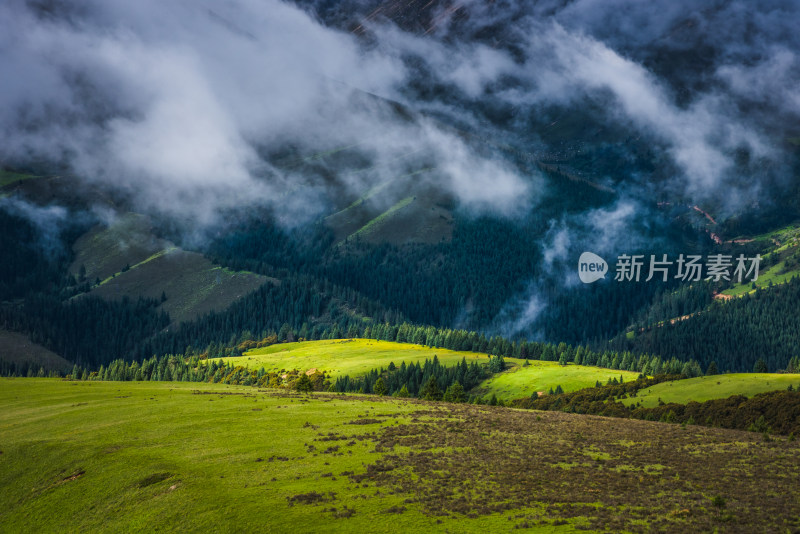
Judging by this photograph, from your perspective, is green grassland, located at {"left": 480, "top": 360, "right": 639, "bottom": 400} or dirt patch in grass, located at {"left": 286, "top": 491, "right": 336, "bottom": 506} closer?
dirt patch in grass, located at {"left": 286, "top": 491, "right": 336, "bottom": 506}

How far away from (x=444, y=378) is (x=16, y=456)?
13410 centimetres

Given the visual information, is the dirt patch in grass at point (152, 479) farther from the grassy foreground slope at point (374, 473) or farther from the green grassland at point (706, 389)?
the green grassland at point (706, 389)

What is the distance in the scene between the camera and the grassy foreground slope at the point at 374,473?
49.8m

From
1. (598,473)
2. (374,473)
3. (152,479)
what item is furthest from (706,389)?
(152,479)

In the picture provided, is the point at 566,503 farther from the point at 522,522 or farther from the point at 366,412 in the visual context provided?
the point at 366,412

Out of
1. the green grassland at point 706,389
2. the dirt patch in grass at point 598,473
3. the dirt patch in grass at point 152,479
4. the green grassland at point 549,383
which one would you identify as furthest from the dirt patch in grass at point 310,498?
the green grassland at point 549,383

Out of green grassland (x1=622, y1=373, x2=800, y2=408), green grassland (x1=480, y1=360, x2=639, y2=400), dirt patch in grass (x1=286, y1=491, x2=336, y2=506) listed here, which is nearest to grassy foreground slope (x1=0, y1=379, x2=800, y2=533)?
dirt patch in grass (x1=286, y1=491, x2=336, y2=506)

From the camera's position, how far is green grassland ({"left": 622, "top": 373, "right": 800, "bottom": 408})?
139250mm

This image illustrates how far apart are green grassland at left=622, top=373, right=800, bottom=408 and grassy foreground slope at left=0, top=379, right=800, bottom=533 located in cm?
5344

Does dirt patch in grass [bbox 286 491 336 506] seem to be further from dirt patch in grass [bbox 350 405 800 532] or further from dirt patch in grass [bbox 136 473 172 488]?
dirt patch in grass [bbox 136 473 172 488]

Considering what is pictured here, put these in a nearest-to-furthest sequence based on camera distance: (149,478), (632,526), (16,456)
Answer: (632,526) → (149,478) → (16,456)

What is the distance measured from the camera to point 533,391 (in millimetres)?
184625

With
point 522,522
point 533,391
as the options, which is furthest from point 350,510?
point 533,391

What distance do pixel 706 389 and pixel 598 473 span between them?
100818 mm
